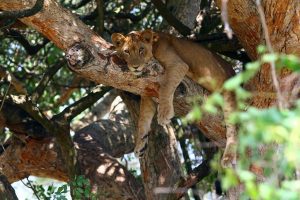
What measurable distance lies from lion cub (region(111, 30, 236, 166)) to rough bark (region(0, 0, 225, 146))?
132 millimetres

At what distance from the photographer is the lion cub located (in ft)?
18.8

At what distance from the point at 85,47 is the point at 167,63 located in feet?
2.97

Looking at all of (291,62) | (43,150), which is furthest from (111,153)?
(291,62)

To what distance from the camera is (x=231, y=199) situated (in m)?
5.38

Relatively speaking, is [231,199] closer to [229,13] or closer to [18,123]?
[229,13]

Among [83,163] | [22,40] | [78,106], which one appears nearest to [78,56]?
[78,106]

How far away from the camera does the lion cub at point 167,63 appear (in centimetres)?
574

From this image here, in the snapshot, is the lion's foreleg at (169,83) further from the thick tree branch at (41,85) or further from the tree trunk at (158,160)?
the thick tree branch at (41,85)

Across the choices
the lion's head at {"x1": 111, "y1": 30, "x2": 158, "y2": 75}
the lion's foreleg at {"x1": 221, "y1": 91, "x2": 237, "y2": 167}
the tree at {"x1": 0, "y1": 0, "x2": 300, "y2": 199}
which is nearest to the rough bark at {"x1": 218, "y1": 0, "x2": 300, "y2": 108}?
the tree at {"x1": 0, "y1": 0, "x2": 300, "y2": 199}

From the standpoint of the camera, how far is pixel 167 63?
6.05 meters

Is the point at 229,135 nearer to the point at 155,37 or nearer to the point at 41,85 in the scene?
the point at 155,37

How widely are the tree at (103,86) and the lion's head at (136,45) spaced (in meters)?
0.41

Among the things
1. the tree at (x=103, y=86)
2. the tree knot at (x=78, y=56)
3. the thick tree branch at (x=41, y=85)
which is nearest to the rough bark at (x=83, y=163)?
the tree at (x=103, y=86)

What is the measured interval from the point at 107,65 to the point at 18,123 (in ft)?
7.48
